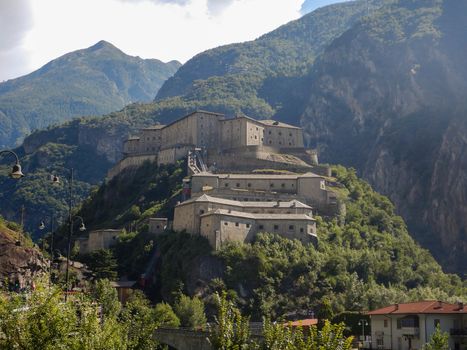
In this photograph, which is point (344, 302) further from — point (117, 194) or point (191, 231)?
point (117, 194)

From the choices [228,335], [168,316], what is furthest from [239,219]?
[228,335]

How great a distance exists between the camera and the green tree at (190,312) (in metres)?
100

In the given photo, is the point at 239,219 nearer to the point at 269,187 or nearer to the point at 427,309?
the point at 269,187

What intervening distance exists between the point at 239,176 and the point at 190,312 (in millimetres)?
40673

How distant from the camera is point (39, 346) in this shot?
37312 millimetres

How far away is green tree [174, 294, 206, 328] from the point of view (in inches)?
3947

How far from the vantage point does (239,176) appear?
455 feet

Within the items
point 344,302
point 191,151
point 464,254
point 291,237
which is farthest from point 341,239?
point 464,254

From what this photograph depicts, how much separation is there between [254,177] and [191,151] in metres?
20.6

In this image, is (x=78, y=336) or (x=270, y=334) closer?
(x=270, y=334)

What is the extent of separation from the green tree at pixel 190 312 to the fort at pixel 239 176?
13.1 meters

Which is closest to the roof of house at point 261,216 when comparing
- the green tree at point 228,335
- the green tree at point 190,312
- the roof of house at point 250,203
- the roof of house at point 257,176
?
the roof of house at point 250,203

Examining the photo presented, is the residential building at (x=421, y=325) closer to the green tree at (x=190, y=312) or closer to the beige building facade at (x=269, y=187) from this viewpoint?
the green tree at (x=190, y=312)

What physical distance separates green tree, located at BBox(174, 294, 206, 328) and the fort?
43.0ft
